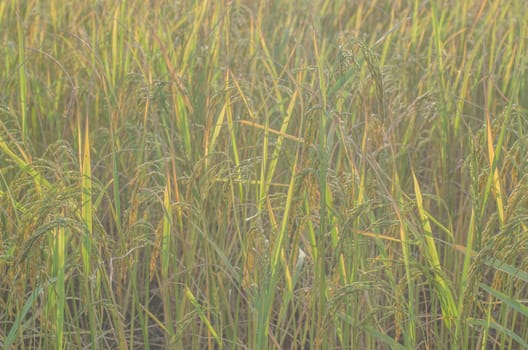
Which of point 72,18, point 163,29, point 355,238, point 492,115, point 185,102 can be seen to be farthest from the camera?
point 72,18

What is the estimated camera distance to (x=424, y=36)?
101 inches

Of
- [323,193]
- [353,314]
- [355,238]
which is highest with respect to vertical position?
[323,193]

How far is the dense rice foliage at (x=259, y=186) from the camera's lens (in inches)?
52.5

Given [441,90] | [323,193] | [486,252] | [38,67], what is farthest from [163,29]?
[486,252]

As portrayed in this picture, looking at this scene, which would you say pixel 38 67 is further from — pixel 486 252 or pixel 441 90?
pixel 486 252

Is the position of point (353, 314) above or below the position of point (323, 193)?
below

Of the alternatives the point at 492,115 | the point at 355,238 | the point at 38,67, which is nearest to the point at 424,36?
the point at 492,115

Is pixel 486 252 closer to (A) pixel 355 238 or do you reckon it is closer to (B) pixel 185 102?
(A) pixel 355 238

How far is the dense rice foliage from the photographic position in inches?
52.5

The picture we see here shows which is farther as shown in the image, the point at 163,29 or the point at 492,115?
the point at 163,29

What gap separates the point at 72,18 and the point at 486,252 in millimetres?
1733

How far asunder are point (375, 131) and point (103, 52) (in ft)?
3.50

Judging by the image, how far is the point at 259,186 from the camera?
1.75 m

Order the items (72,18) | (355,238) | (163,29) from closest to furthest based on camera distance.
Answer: (355,238) → (163,29) → (72,18)
